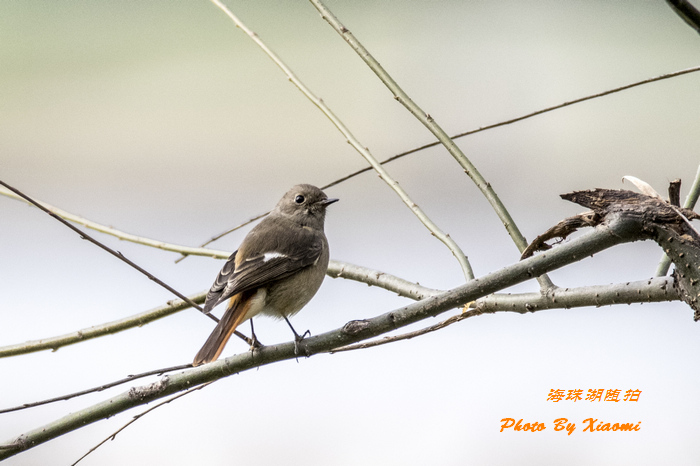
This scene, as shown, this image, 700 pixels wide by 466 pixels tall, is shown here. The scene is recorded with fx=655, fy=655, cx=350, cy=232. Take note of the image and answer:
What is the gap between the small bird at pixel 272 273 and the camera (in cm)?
234

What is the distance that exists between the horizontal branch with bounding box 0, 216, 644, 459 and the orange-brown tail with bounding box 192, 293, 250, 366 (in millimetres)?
194

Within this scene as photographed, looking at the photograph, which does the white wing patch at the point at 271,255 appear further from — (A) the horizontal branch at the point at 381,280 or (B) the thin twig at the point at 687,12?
(B) the thin twig at the point at 687,12

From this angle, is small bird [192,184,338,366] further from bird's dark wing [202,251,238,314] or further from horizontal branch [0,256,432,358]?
horizontal branch [0,256,432,358]

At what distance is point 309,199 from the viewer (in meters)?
3.21

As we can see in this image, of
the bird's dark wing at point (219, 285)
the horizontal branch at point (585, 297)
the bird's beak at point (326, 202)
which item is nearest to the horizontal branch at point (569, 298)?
the horizontal branch at point (585, 297)

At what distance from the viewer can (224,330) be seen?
7.03 feet

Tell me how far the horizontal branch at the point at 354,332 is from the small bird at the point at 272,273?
0.45 m

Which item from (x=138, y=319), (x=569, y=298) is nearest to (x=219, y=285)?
(x=138, y=319)

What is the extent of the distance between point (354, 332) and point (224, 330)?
844 mm

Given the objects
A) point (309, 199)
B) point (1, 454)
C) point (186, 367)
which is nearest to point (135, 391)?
point (186, 367)

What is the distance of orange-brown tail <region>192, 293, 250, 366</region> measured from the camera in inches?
73.4

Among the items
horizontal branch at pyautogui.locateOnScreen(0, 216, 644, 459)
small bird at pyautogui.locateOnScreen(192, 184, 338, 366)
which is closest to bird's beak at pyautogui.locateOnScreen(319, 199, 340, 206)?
small bird at pyautogui.locateOnScreen(192, 184, 338, 366)

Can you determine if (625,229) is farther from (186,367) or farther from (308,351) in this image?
(186,367)

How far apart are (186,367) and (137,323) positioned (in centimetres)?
60
